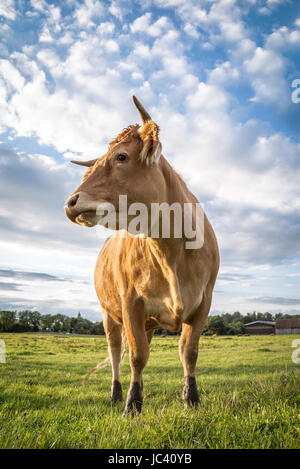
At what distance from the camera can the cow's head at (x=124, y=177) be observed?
3.51m

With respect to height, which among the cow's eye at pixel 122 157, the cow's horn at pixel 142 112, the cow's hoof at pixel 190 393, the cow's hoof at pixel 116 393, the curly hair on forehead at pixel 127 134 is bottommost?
the cow's hoof at pixel 116 393

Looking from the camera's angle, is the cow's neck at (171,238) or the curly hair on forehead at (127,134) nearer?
the curly hair on forehead at (127,134)

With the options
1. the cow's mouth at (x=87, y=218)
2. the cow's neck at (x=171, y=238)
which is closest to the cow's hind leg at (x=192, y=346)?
the cow's neck at (x=171, y=238)

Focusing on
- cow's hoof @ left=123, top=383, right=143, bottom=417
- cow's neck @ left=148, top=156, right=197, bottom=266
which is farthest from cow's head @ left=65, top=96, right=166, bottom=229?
cow's hoof @ left=123, top=383, right=143, bottom=417

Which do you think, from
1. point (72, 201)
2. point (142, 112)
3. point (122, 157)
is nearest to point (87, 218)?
point (72, 201)

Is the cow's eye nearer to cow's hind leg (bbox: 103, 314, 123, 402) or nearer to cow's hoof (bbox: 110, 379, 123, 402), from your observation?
cow's hind leg (bbox: 103, 314, 123, 402)

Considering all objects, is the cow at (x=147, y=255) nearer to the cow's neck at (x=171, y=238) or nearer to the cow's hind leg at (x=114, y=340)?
the cow's neck at (x=171, y=238)

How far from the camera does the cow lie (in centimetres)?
369

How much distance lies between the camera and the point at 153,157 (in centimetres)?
383

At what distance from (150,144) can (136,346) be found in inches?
99.3

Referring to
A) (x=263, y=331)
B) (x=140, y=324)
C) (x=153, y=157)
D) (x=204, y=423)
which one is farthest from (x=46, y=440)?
(x=263, y=331)

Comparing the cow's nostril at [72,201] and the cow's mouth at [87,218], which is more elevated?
the cow's nostril at [72,201]

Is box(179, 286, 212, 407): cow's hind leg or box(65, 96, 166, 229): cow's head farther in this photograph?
box(179, 286, 212, 407): cow's hind leg
